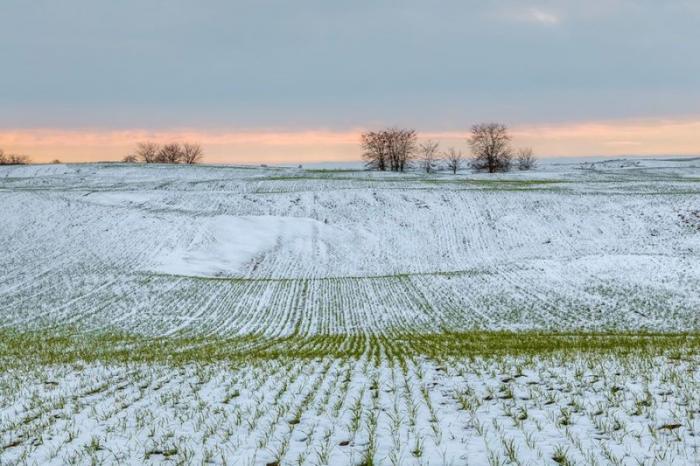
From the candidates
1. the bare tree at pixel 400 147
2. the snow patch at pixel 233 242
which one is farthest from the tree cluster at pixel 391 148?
the snow patch at pixel 233 242

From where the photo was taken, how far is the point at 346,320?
3030 cm

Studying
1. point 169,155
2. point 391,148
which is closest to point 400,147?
point 391,148

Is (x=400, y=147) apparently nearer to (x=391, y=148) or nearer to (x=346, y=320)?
(x=391, y=148)

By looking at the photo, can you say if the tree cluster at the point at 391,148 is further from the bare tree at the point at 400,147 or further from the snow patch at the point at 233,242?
the snow patch at the point at 233,242

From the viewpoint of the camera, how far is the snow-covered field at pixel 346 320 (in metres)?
7.55

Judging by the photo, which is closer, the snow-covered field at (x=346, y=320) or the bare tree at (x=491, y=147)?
the snow-covered field at (x=346, y=320)

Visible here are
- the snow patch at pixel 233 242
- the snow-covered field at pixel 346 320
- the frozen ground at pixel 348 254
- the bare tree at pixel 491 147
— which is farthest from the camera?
the bare tree at pixel 491 147

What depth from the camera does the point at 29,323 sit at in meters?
28.3

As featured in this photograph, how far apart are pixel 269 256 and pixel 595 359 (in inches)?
1633

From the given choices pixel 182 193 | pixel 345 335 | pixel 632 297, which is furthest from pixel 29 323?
pixel 182 193

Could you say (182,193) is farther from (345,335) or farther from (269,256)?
(345,335)

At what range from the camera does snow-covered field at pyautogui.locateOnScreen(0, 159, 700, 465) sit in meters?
7.55

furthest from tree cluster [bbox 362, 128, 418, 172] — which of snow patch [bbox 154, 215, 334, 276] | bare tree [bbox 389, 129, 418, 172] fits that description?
snow patch [bbox 154, 215, 334, 276]

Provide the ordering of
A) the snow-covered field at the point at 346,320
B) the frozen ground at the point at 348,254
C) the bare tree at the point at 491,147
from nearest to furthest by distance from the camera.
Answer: the snow-covered field at the point at 346,320 → the frozen ground at the point at 348,254 → the bare tree at the point at 491,147
